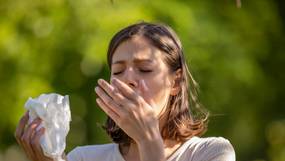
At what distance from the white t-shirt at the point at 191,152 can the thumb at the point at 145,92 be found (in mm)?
240

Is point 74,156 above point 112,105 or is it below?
below

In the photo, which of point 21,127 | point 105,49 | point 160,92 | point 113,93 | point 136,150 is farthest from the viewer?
point 105,49

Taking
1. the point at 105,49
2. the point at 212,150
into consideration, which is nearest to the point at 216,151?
the point at 212,150

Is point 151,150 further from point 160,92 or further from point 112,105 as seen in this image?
point 160,92

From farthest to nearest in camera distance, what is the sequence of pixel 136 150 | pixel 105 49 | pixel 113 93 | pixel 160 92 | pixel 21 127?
pixel 105 49
pixel 136 150
pixel 160 92
pixel 21 127
pixel 113 93

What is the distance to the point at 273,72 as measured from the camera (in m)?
6.98

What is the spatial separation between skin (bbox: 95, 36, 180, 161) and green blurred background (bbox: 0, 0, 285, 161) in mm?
2812

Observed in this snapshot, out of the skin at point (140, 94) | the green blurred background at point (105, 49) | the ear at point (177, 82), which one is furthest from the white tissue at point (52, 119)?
the green blurred background at point (105, 49)

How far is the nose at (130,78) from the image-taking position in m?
3.24

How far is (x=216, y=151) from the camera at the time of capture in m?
3.36

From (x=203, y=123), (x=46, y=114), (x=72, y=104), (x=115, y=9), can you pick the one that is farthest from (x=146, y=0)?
(x=46, y=114)

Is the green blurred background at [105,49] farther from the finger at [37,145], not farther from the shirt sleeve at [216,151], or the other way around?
the finger at [37,145]

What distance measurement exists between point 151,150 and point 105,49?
3200mm

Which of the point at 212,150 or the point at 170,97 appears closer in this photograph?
the point at 212,150
